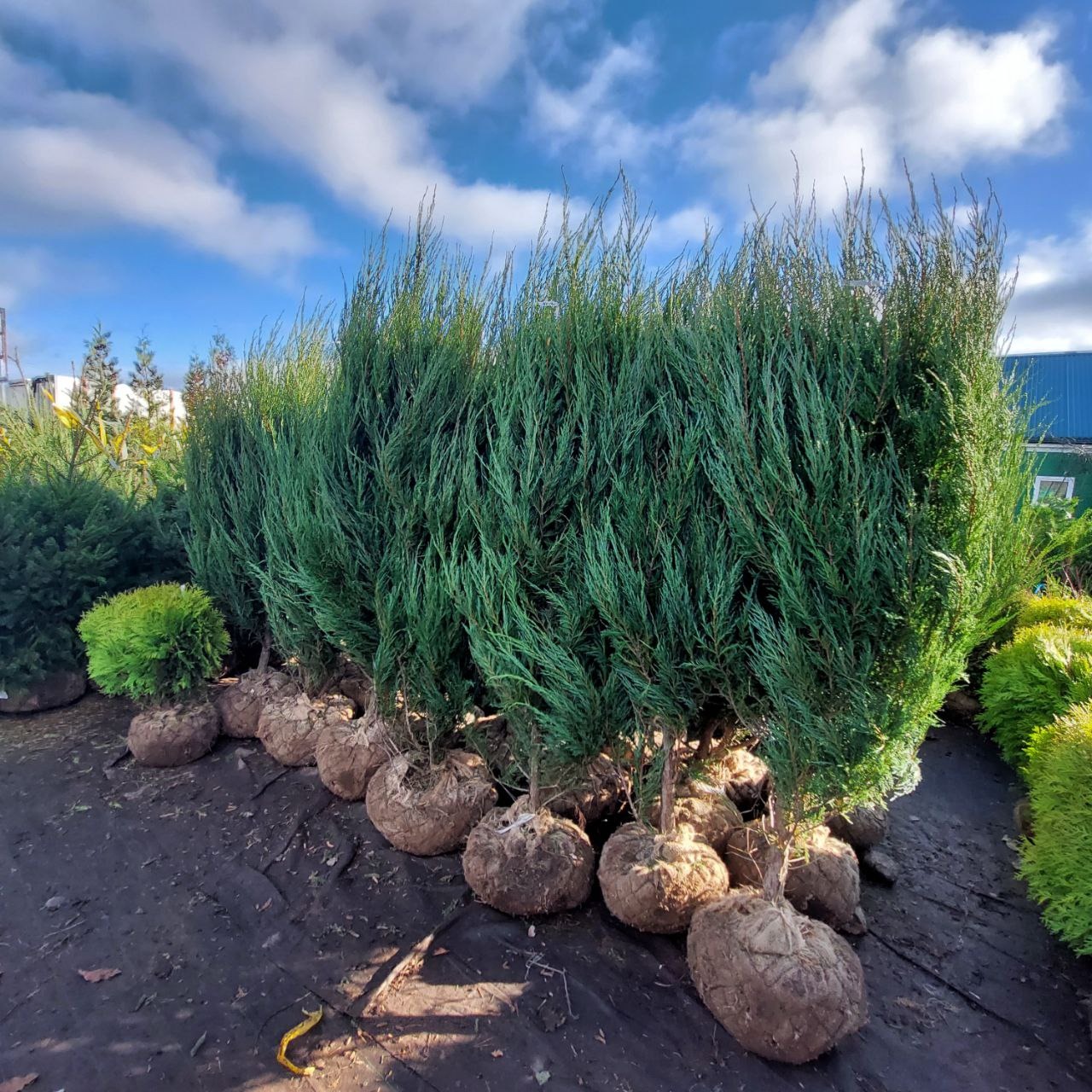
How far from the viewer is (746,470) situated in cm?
285

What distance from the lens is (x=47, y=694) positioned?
20.3 ft

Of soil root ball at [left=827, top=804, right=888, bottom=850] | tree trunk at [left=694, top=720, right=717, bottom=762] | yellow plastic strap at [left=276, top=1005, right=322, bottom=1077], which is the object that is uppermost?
tree trunk at [left=694, top=720, right=717, bottom=762]

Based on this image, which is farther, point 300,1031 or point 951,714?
point 951,714

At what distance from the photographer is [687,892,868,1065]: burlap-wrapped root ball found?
105 inches

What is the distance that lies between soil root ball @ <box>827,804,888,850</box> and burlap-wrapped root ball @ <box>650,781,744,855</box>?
2.68 feet

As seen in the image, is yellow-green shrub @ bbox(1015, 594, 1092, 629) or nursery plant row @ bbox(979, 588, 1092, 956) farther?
yellow-green shrub @ bbox(1015, 594, 1092, 629)

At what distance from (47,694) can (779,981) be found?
6.72m

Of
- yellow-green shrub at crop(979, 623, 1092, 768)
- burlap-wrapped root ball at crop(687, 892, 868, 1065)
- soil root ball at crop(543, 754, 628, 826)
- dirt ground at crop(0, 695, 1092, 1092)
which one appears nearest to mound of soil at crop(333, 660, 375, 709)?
dirt ground at crop(0, 695, 1092, 1092)

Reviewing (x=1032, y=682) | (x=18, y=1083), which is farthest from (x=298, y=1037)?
(x=1032, y=682)

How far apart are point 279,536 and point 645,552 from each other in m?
2.97

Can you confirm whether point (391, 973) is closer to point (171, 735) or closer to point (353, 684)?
point (353, 684)

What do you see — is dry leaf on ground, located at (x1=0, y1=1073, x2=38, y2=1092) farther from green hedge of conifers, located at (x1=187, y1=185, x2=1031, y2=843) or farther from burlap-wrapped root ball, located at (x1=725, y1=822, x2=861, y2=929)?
burlap-wrapped root ball, located at (x1=725, y1=822, x2=861, y2=929)

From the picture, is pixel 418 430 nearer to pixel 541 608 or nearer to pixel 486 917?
pixel 541 608

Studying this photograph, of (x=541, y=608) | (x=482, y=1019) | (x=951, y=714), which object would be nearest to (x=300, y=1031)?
(x=482, y=1019)
